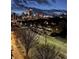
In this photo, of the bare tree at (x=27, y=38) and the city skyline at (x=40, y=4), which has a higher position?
the city skyline at (x=40, y=4)

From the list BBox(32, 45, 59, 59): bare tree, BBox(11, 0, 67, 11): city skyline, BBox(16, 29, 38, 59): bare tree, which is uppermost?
BBox(11, 0, 67, 11): city skyline

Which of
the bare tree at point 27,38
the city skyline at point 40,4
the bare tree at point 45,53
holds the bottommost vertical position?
the bare tree at point 45,53

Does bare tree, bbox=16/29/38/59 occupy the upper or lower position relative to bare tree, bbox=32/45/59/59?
upper

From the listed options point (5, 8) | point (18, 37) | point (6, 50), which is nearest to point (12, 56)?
point (6, 50)

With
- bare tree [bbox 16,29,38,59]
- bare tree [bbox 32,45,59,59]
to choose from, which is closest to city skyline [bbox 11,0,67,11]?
bare tree [bbox 16,29,38,59]

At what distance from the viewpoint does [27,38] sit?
1.55m

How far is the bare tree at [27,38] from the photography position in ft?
5.06

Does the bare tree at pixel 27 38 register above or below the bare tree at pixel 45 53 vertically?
above

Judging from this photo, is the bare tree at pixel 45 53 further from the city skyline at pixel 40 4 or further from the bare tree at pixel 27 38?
the city skyline at pixel 40 4

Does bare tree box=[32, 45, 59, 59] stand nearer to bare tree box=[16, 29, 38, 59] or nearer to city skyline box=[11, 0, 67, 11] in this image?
bare tree box=[16, 29, 38, 59]

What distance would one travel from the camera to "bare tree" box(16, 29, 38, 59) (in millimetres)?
1541

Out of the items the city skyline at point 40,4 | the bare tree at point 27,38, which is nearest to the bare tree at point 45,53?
the bare tree at point 27,38
